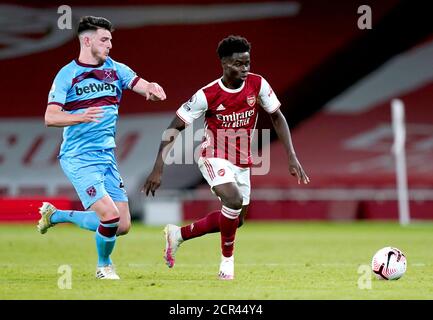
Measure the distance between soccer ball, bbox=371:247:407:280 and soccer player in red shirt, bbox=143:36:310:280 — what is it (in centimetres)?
98

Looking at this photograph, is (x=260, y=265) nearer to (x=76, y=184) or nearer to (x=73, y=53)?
(x=76, y=184)

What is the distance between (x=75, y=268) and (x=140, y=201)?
12.7 meters

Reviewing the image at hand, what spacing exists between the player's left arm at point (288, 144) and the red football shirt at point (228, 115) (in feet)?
0.93

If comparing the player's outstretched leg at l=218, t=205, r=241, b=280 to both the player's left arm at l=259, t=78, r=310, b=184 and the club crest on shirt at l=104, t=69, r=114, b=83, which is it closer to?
the player's left arm at l=259, t=78, r=310, b=184

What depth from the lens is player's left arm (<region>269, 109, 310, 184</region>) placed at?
826 cm

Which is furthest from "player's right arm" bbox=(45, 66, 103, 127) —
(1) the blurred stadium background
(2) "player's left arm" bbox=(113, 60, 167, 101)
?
(1) the blurred stadium background

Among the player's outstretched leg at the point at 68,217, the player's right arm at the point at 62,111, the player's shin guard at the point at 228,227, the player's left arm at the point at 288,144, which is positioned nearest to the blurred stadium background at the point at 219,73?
the player's outstretched leg at the point at 68,217

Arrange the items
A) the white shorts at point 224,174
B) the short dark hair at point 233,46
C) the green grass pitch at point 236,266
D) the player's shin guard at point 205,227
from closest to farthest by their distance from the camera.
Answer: the green grass pitch at point 236,266 < the short dark hair at point 233,46 < the white shorts at point 224,174 < the player's shin guard at point 205,227

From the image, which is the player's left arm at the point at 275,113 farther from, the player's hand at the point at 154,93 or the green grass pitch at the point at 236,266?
the green grass pitch at the point at 236,266

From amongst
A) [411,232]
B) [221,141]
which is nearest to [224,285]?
[221,141]

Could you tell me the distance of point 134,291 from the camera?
7012mm

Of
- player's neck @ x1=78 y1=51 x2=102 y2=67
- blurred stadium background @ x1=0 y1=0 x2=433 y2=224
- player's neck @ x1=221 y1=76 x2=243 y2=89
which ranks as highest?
blurred stadium background @ x1=0 y1=0 x2=433 y2=224

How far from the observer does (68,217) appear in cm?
909

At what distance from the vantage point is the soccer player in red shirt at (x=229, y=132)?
26.6ft
